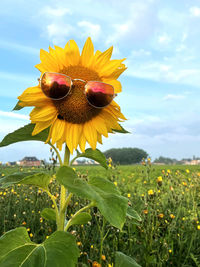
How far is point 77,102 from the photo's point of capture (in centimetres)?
146

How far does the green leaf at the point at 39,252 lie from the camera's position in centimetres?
117

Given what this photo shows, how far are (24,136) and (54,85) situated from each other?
0.34 metres

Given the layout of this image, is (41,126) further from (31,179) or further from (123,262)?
(123,262)

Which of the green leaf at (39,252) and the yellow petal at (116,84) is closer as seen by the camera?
the green leaf at (39,252)

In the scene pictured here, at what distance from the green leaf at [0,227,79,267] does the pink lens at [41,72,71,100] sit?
68 cm

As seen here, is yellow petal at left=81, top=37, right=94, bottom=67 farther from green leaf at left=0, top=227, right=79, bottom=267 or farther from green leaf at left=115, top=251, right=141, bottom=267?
green leaf at left=115, top=251, right=141, bottom=267

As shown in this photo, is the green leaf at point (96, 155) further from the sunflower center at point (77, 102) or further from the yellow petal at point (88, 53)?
the yellow petal at point (88, 53)

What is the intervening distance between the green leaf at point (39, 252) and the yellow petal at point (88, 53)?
90 cm

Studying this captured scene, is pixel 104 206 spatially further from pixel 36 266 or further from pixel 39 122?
pixel 39 122

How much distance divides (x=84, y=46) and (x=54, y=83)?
29 cm

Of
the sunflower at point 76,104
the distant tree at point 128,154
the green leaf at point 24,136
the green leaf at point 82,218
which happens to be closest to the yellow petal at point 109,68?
the sunflower at point 76,104

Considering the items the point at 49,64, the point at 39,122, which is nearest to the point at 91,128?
the point at 39,122

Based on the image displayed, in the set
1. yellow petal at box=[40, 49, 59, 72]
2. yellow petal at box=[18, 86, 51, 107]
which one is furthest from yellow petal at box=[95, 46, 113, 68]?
yellow petal at box=[18, 86, 51, 107]

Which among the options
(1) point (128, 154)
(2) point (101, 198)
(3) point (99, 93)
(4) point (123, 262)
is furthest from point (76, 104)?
(1) point (128, 154)
